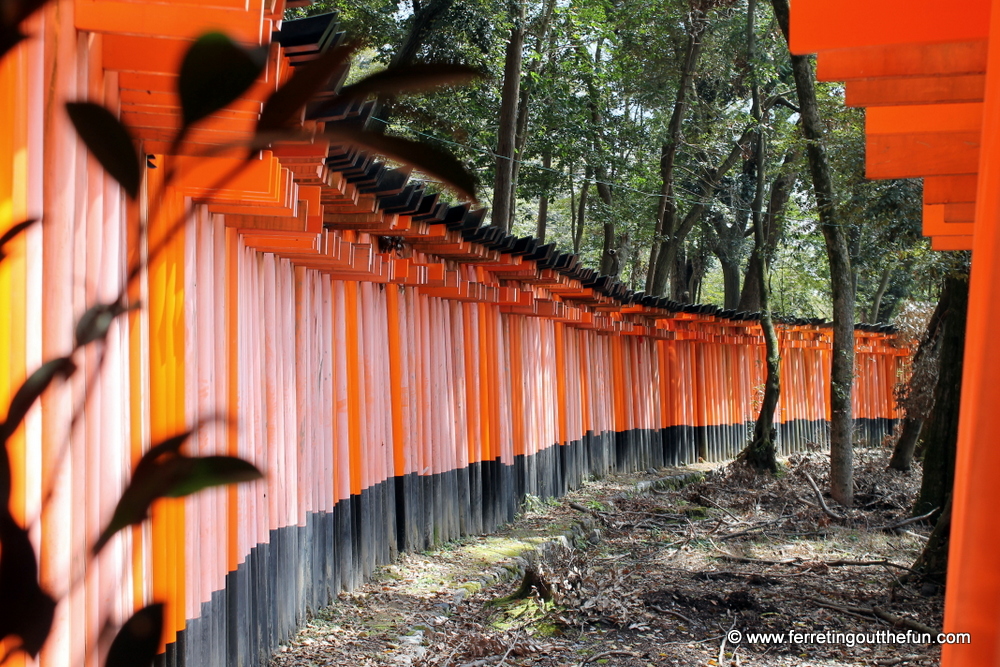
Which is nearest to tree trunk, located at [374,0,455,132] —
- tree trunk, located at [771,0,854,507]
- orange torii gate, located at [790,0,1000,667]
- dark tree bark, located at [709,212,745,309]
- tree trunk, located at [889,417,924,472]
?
tree trunk, located at [771,0,854,507]

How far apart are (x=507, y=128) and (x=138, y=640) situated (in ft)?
38.6

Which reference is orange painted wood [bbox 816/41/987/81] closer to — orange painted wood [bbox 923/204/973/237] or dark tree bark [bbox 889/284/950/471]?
orange painted wood [bbox 923/204/973/237]

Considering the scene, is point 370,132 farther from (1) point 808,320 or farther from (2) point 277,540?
(1) point 808,320

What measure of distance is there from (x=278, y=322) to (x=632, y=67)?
50.7 ft

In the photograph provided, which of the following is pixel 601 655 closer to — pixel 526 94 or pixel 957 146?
pixel 957 146

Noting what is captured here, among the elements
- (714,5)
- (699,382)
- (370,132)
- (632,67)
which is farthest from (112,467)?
(632,67)

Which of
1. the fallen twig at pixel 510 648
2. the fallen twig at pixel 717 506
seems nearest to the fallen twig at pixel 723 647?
the fallen twig at pixel 510 648

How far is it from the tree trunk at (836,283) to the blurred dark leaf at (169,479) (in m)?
11.2

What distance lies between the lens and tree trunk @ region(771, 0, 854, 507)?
1122cm

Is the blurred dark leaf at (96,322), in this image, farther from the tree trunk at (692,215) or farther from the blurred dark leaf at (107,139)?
the tree trunk at (692,215)

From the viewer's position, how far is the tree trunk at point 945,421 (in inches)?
361

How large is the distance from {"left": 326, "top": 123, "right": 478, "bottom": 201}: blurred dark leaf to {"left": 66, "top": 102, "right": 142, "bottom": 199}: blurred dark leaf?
19 cm

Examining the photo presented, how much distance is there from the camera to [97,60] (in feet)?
8.74

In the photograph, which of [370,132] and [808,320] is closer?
[370,132]
